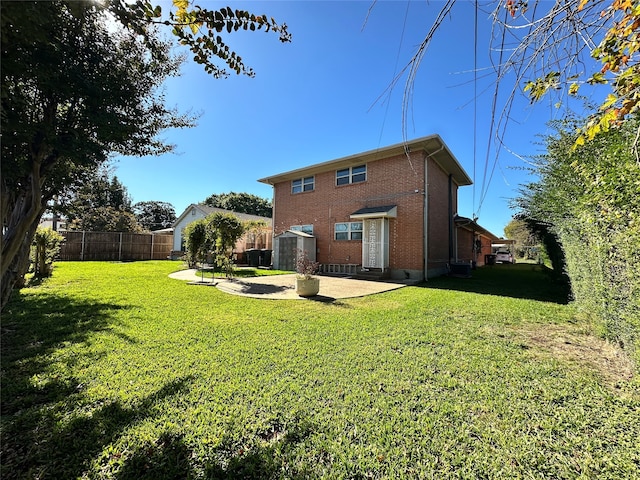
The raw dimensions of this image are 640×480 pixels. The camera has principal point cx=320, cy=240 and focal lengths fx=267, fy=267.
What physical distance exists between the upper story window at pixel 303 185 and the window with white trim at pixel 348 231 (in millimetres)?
3275

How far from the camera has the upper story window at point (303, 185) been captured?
1652cm

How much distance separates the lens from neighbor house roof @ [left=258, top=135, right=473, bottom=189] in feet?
39.2

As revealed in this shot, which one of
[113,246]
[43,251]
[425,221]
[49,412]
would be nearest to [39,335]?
[49,412]

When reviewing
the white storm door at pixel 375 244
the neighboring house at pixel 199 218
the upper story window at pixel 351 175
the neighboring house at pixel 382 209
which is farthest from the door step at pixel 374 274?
the neighboring house at pixel 199 218

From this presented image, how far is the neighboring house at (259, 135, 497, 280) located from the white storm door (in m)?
0.05

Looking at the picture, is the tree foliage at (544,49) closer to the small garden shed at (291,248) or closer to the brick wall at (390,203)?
the brick wall at (390,203)

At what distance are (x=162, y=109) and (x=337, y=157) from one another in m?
10.4

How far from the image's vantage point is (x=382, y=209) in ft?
42.5

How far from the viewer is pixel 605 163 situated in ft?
9.96

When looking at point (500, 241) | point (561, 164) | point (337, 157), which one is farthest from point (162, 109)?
point (500, 241)

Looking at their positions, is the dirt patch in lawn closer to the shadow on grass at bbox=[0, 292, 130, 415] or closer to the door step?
the shadow on grass at bbox=[0, 292, 130, 415]

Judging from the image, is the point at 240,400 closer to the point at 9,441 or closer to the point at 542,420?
the point at 9,441

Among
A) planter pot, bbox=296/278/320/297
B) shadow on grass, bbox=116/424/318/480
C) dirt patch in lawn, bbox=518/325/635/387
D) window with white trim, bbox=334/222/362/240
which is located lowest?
shadow on grass, bbox=116/424/318/480

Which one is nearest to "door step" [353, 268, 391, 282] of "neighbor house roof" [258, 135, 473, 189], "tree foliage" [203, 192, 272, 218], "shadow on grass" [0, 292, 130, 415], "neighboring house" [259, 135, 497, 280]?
"neighboring house" [259, 135, 497, 280]
